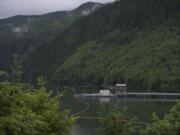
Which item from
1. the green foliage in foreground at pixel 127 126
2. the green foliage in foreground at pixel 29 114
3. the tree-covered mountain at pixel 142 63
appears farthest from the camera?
the tree-covered mountain at pixel 142 63

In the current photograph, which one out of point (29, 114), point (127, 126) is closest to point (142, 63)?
point (127, 126)

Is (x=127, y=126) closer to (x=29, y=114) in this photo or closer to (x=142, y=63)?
(x=29, y=114)

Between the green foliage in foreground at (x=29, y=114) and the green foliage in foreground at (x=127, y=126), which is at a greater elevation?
the green foliage in foreground at (x=29, y=114)

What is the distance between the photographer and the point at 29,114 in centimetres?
1215

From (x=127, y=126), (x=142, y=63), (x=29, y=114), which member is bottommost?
(x=127, y=126)

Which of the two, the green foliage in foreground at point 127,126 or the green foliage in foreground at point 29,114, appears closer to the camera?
the green foliage in foreground at point 29,114

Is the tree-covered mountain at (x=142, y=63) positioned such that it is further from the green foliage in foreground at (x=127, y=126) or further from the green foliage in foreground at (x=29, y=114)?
the green foliage in foreground at (x=29, y=114)

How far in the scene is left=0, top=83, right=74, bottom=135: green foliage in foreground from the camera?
37.3 feet

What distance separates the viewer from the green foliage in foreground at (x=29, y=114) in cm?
1136

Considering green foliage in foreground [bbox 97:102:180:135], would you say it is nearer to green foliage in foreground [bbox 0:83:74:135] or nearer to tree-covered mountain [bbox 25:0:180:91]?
green foliage in foreground [bbox 0:83:74:135]

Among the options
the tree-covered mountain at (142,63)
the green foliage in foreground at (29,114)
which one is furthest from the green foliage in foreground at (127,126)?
the tree-covered mountain at (142,63)

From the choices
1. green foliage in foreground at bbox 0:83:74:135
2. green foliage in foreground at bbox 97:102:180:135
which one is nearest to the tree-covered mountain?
green foliage in foreground at bbox 97:102:180:135

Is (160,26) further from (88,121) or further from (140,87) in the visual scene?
(88,121)

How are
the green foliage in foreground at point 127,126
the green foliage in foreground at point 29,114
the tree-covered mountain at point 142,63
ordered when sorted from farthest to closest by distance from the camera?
1. the tree-covered mountain at point 142,63
2. the green foliage in foreground at point 127,126
3. the green foliage in foreground at point 29,114
